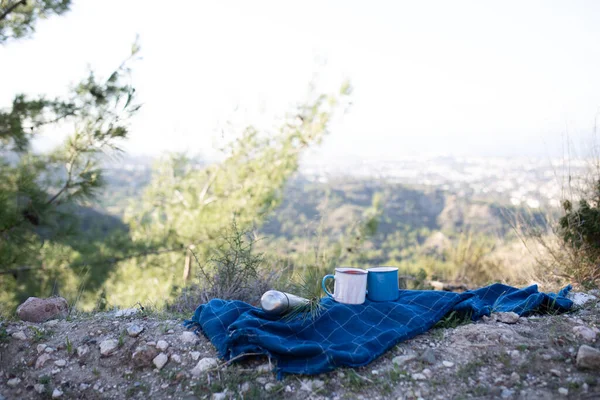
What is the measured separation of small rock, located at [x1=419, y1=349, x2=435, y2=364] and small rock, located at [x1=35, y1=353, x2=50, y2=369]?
74.5 inches

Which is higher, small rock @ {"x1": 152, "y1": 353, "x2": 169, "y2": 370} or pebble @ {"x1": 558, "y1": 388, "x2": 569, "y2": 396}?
pebble @ {"x1": 558, "y1": 388, "x2": 569, "y2": 396}

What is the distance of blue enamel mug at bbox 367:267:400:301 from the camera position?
269cm

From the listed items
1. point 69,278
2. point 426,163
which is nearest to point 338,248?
point 69,278

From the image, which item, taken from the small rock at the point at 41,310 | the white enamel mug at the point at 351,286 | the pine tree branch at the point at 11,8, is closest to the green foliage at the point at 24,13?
the pine tree branch at the point at 11,8

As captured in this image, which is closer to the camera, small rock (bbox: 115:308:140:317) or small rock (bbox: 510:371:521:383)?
small rock (bbox: 510:371:521:383)

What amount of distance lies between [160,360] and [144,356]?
9cm

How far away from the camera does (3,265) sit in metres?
5.32

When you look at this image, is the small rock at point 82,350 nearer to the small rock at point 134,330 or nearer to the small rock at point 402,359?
the small rock at point 134,330

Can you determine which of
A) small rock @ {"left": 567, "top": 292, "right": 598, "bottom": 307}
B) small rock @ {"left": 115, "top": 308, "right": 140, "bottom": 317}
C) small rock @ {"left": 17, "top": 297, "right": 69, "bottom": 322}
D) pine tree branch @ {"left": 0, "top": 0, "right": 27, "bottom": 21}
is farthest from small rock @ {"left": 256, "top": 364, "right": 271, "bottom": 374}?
pine tree branch @ {"left": 0, "top": 0, "right": 27, "bottom": 21}

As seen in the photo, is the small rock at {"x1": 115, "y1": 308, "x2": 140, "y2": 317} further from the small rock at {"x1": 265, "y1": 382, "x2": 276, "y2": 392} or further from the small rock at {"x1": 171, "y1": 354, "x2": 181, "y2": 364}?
the small rock at {"x1": 265, "y1": 382, "x2": 276, "y2": 392}

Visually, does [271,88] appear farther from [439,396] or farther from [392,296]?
[439,396]

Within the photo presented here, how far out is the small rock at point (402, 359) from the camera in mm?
2180

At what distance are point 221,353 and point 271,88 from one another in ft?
28.7

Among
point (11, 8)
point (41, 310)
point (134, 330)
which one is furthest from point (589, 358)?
point (11, 8)
